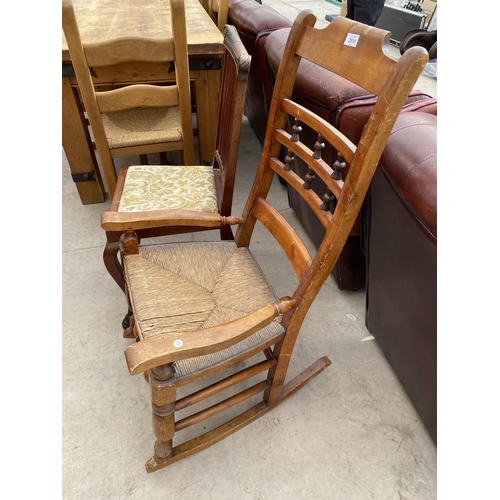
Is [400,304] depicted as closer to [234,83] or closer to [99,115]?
[234,83]

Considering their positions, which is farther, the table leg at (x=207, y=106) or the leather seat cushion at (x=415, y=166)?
the table leg at (x=207, y=106)

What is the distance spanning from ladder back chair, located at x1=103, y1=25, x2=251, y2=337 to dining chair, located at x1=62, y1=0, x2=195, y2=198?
0.77ft

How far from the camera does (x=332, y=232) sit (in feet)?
2.76

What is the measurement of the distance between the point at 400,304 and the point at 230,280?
0.55 meters

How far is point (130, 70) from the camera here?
1.75 metres

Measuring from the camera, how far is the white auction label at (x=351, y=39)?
2.51 feet

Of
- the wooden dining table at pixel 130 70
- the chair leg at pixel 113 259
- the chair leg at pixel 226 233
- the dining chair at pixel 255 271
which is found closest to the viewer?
the dining chair at pixel 255 271

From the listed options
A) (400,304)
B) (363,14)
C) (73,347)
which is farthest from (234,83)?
(363,14)

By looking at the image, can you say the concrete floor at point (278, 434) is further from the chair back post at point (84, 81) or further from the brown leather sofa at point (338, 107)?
the chair back post at point (84, 81)

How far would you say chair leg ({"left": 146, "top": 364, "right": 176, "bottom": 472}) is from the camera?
2.79ft

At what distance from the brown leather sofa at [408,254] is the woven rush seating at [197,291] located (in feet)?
1.31

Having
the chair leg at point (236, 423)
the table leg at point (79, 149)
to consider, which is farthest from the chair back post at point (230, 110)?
the table leg at point (79, 149)

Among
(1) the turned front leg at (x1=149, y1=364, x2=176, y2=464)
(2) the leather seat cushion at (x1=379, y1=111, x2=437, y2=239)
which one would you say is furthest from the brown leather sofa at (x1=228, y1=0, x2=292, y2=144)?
(1) the turned front leg at (x1=149, y1=364, x2=176, y2=464)

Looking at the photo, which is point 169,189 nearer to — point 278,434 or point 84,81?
point 84,81
